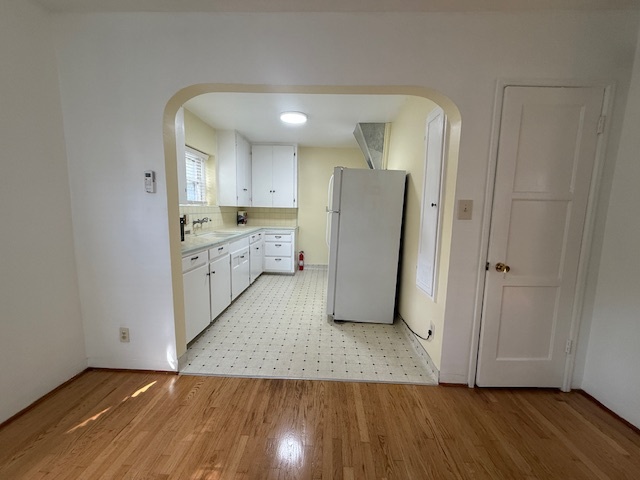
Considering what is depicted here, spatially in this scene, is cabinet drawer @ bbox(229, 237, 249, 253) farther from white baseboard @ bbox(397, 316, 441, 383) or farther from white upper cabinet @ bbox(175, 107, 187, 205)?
white baseboard @ bbox(397, 316, 441, 383)

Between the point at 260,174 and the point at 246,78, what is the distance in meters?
3.16

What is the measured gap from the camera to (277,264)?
4.64m

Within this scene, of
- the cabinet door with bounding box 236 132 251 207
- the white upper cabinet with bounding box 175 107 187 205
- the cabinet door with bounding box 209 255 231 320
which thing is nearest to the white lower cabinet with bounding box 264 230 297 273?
the cabinet door with bounding box 236 132 251 207

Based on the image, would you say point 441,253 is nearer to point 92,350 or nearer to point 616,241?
point 616,241

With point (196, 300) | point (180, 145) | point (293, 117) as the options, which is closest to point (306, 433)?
point (196, 300)

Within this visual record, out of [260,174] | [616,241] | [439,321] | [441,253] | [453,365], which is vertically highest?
[260,174]

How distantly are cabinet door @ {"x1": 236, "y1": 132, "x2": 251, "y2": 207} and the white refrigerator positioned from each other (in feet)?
7.12

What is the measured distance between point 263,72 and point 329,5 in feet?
1.74

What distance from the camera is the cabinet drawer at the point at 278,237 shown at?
456 centimetres

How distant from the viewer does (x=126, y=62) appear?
62.5 inches

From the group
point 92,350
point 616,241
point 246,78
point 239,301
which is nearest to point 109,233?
point 92,350

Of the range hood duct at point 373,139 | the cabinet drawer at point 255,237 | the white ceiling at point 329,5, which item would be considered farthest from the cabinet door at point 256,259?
the white ceiling at point 329,5

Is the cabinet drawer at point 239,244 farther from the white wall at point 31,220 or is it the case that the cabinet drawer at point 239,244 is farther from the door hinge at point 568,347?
the door hinge at point 568,347

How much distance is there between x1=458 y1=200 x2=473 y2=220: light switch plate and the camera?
63.6 inches
